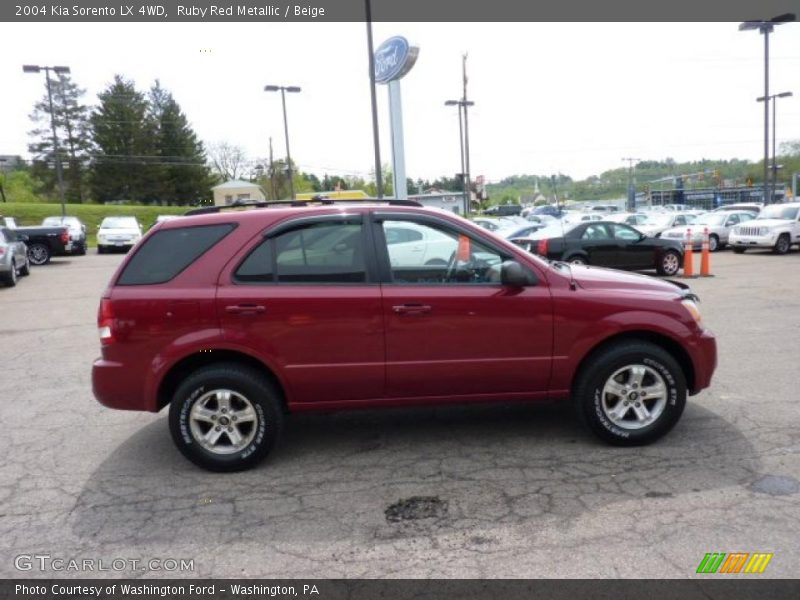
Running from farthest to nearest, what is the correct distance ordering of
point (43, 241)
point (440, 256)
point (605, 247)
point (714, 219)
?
point (714, 219)
point (43, 241)
point (605, 247)
point (440, 256)

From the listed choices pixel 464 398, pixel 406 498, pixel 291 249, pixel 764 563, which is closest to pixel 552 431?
pixel 464 398

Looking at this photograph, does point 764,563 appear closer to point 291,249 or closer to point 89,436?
point 291,249

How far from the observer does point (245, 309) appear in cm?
428

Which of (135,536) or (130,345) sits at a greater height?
(130,345)

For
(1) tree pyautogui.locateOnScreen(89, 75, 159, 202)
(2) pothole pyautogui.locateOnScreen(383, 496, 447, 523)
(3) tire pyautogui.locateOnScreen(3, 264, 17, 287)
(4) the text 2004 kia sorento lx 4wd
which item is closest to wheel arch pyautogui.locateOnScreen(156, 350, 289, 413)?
(4) the text 2004 kia sorento lx 4wd

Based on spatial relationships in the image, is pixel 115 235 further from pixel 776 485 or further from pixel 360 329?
pixel 776 485

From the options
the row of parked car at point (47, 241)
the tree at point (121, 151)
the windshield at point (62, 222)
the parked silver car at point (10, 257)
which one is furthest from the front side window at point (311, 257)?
the tree at point (121, 151)

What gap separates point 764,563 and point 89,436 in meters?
4.82

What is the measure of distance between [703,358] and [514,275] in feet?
5.14

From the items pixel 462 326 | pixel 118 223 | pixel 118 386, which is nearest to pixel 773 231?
pixel 462 326

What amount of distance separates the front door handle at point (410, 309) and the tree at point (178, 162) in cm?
6950

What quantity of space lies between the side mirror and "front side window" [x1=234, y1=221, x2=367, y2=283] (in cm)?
95
